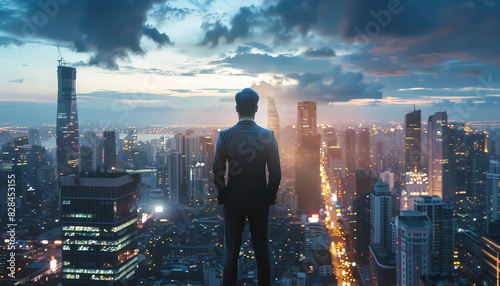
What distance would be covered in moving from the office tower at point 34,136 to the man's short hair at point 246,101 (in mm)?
20781

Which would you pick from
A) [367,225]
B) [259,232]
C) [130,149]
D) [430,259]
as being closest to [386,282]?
[430,259]

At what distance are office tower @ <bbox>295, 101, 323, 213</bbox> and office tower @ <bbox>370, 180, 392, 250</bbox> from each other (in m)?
5.86

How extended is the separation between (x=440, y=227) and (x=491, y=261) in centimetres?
230

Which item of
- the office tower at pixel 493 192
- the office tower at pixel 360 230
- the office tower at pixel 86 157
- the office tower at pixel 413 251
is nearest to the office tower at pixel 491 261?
the office tower at pixel 413 251

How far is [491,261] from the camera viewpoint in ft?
35.6

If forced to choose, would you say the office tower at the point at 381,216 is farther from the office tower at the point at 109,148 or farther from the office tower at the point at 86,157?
the office tower at the point at 86,157

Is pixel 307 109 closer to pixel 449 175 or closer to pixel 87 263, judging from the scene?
pixel 449 175

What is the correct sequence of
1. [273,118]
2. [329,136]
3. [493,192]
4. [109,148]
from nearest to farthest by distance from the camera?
[493,192] < [109,148] < [273,118] < [329,136]

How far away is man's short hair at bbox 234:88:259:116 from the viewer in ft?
6.68

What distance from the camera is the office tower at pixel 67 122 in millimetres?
21438

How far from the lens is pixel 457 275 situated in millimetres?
10109

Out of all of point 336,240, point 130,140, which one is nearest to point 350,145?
point 336,240

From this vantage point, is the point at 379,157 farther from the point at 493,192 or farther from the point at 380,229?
the point at 380,229

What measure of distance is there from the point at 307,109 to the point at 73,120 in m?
16.6
